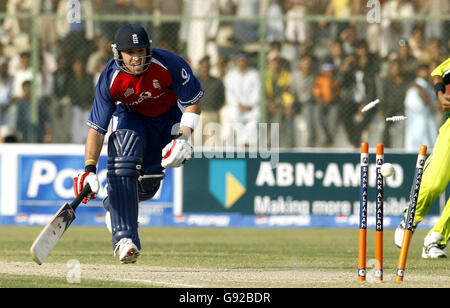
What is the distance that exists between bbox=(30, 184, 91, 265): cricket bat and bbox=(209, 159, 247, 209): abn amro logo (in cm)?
749

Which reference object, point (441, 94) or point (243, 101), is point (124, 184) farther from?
point (243, 101)

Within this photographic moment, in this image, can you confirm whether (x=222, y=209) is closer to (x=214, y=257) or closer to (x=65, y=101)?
(x=65, y=101)

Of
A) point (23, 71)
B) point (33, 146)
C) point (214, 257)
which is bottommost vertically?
point (214, 257)

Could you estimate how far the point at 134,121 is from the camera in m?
9.16

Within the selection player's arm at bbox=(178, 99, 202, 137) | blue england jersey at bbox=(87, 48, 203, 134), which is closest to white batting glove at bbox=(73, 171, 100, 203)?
blue england jersey at bbox=(87, 48, 203, 134)

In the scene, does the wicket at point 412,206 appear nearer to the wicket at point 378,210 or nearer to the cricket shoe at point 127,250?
the wicket at point 378,210

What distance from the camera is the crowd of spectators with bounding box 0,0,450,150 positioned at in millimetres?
16750

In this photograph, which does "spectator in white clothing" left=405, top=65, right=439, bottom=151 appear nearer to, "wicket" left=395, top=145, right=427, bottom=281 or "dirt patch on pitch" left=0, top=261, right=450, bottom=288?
"dirt patch on pitch" left=0, top=261, right=450, bottom=288

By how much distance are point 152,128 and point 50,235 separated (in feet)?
4.99

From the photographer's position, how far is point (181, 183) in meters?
16.2

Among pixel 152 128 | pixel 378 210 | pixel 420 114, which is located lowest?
pixel 378 210

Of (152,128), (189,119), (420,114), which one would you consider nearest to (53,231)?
(152,128)

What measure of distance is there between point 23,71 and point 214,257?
7.74 m
